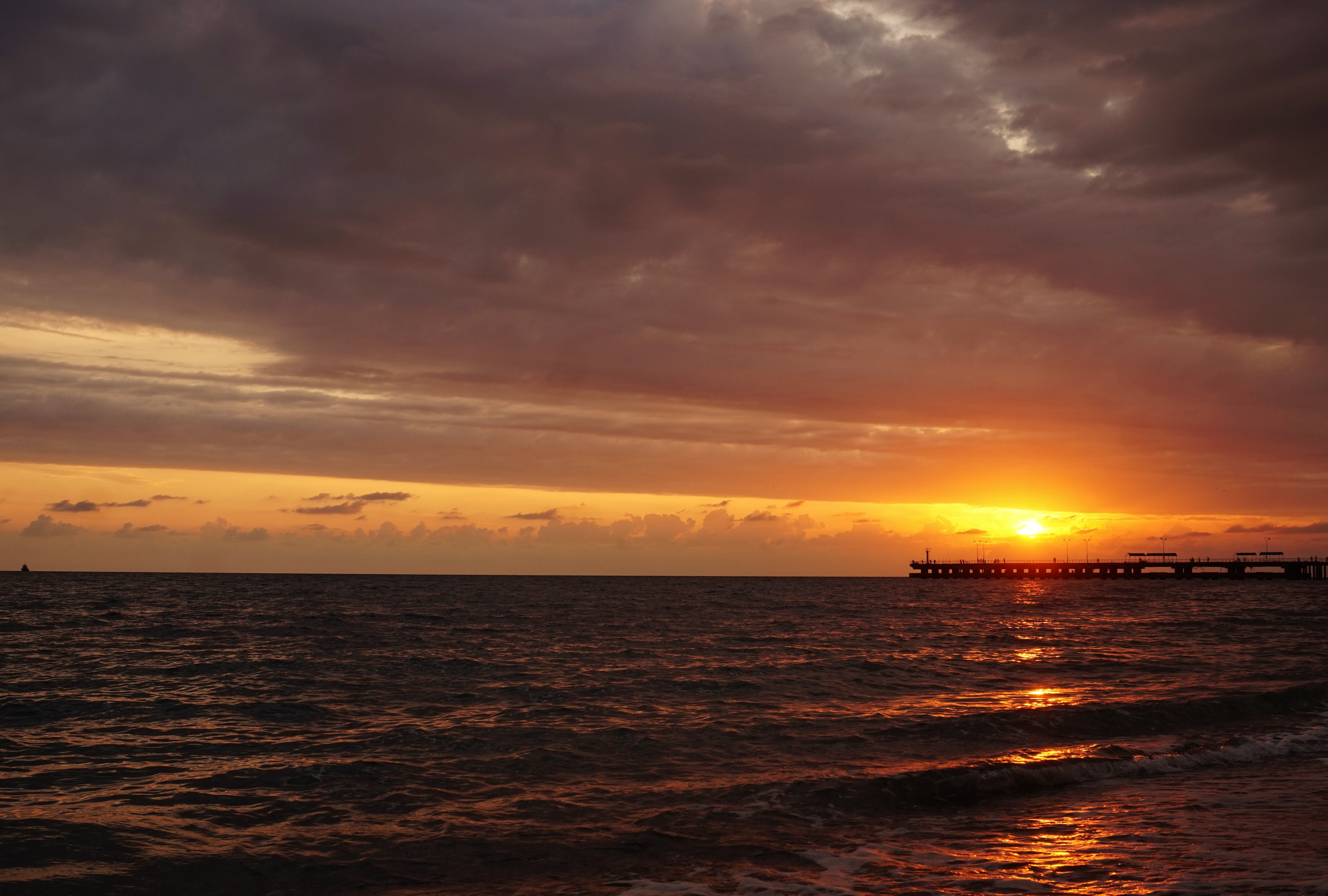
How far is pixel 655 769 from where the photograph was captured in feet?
59.1

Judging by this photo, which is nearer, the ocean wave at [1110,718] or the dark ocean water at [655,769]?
the dark ocean water at [655,769]

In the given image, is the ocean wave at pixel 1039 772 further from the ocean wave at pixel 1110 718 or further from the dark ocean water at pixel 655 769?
the ocean wave at pixel 1110 718

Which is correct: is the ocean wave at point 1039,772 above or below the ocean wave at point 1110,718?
above

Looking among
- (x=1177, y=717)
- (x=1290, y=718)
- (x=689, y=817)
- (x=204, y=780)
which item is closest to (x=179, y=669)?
(x=204, y=780)

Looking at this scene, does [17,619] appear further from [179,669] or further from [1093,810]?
[1093,810]

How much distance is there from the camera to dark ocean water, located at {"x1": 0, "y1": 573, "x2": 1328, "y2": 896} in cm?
1225

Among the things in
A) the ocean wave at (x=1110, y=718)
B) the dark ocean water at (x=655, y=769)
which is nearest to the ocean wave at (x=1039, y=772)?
the dark ocean water at (x=655, y=769)

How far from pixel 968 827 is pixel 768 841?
3.45 m

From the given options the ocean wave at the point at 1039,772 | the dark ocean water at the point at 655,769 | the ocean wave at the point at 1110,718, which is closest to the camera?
the dark ocean water at the point at 655,769

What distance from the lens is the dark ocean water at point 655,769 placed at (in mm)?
12250

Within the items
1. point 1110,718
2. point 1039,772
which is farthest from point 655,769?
point 1110,718

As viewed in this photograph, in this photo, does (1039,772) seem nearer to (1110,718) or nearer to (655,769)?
(1110,718)

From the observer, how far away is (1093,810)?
15.2 meters

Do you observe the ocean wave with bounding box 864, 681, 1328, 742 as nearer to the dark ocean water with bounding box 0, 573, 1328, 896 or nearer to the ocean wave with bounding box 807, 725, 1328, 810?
the dark ocean water with bounding box 0, 573, 1328, 896
